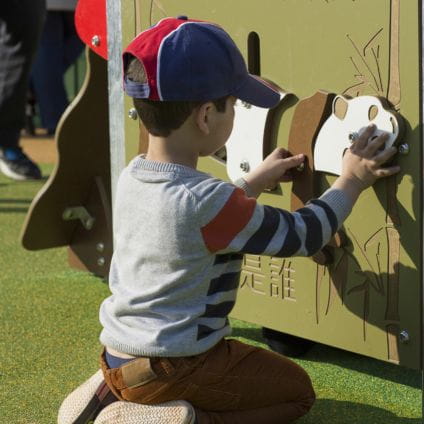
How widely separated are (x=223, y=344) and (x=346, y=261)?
0.96ft

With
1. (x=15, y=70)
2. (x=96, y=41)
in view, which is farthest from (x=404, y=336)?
(x=15, y=70)

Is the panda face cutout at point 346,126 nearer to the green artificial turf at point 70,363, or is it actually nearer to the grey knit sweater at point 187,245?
the grey knit sweater at point 187,245

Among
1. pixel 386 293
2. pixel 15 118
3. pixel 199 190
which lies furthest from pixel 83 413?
pixel 15 118

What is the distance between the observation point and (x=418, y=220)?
1.71 meters

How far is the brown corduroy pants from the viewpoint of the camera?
1.67m

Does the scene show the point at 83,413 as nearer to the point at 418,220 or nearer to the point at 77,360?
the point at 77,360

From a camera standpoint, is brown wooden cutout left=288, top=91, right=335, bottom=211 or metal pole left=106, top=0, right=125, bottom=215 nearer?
brown wooden cutout left=288, top=91, right=335, bottom=211

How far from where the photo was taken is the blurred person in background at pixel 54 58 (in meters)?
5.63

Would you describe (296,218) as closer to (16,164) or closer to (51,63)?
(16,164)

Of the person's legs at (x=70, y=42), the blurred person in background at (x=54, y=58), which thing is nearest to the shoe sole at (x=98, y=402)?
the blurred person in background at (x=54, y=58)

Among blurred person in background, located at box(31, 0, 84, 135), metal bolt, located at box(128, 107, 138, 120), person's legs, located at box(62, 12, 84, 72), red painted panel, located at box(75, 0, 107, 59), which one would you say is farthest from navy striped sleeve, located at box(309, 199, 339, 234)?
person's legs, located at box(62, 12, 84, 72)

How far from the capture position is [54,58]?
566cm

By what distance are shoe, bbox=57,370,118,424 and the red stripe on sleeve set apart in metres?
0.36

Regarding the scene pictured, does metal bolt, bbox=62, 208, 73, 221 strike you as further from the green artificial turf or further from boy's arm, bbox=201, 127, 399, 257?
boy's arm, bbox=201, 127, 399, 257
